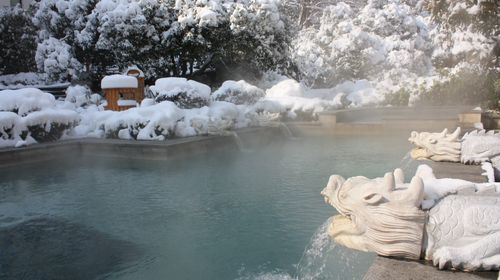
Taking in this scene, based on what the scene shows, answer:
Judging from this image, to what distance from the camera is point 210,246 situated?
422 centimetres

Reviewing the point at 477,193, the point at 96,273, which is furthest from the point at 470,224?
the point at 96,273

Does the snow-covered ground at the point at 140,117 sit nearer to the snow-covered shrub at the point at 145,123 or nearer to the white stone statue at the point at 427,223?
the snow-covered shrub at the point at 145,123

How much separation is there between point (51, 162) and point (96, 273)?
5925 millimetres

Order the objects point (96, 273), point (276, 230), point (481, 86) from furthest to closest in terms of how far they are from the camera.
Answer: point (481, 86), point (276, 230), point (96, 273)

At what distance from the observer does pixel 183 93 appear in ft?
37.8

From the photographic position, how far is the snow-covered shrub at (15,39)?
24756mm

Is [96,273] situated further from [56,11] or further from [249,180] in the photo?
[56,11]

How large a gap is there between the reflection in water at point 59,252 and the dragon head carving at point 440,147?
313 cm

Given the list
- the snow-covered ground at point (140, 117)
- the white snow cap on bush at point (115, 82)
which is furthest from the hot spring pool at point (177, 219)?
the white snow cap on bush at point (115, 82)

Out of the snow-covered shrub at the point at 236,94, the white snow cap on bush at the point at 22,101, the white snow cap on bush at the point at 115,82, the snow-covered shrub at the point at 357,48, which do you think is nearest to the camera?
the white snow cap on bush at the point at 22,101

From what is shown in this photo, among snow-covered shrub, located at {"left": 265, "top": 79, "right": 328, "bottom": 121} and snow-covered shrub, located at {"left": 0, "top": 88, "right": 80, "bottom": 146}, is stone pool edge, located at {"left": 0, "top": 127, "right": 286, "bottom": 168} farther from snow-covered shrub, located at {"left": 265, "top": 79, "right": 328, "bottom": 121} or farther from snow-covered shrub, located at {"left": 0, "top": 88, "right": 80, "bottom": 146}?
snow-covered shrub, located at {"left": 265, "top": 79, "right": 328, "bottom": 121}

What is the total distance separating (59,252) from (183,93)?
7.65 meters

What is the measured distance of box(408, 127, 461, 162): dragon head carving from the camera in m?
4.49

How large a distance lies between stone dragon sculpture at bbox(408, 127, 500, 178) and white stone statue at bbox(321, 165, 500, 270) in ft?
6.30
